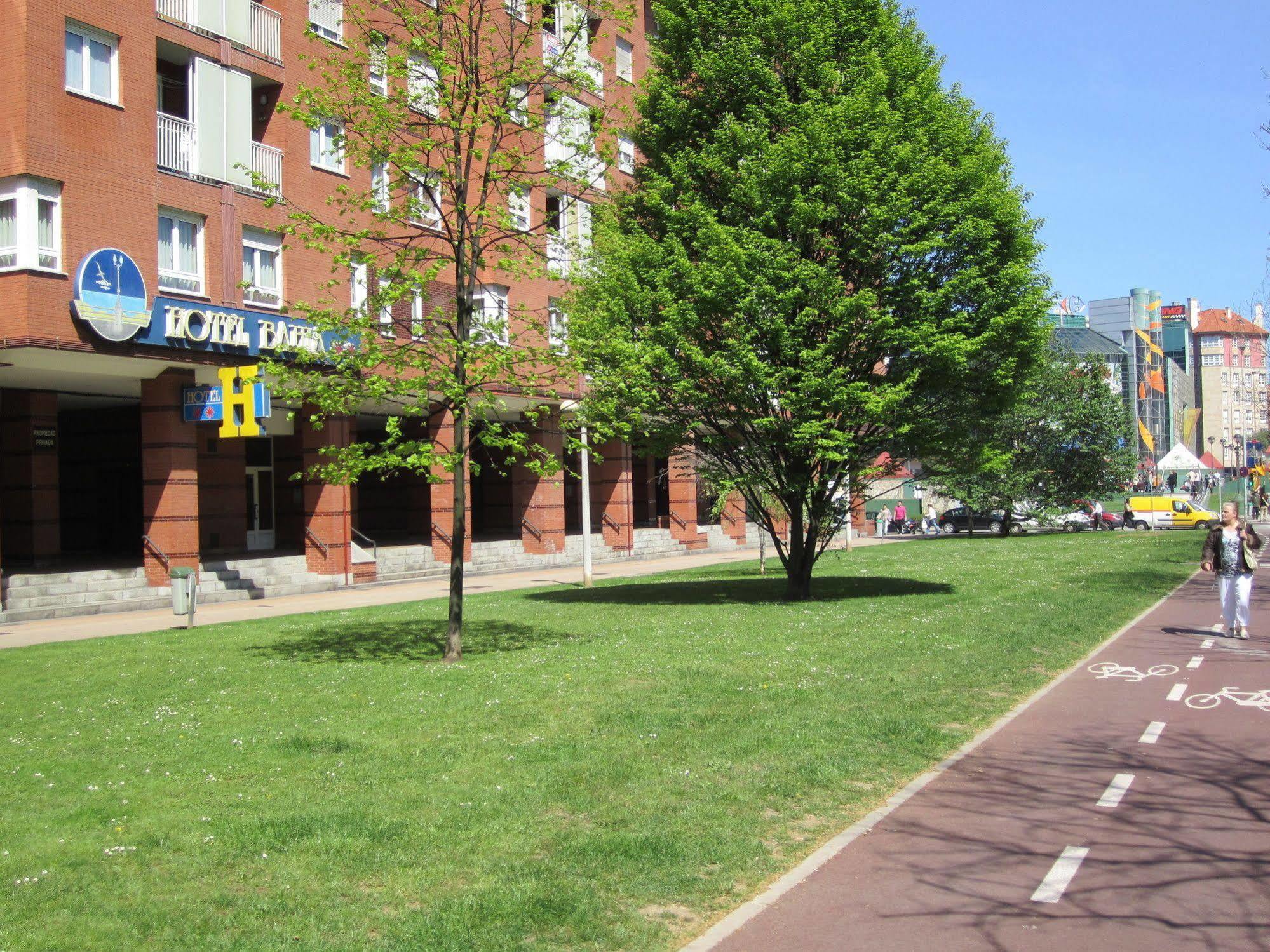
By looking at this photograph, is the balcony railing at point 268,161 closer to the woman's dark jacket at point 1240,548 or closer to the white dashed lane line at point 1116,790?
the woman's dark jacket at point 1240,548

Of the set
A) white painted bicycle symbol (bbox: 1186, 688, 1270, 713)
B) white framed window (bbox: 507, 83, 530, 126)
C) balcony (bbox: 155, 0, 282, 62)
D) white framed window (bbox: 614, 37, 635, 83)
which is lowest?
white painted bicycle symbol (bbox: 1186, 688, 1270, 713)

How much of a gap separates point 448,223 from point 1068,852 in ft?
33.8

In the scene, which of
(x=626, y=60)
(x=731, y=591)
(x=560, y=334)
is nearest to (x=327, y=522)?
(x=731, y=591)

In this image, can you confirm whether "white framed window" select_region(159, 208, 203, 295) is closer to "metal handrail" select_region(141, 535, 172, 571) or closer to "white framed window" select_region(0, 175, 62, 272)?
"white framed window" select_region(0, 175, 62, 272)

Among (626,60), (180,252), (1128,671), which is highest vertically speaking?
(626,60)

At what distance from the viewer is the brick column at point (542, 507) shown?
37531 millimetres

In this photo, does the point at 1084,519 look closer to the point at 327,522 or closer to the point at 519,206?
the point at 327,522

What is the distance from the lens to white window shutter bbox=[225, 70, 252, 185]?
85.4 ft

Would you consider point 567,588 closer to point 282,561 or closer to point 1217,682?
point 282,561

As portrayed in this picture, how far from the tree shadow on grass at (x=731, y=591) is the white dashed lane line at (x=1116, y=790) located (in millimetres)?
12656

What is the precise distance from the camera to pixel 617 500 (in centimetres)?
4134

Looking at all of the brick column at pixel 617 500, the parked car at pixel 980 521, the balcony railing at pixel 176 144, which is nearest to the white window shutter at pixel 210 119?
the balcony railing at pixel 176 144

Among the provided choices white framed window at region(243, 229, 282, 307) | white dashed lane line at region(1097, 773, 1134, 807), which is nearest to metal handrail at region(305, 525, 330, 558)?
white framed window at region(243, 229, 282, 307)

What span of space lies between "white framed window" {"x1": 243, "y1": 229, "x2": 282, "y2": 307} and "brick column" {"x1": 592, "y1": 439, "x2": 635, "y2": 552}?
1647 cm
